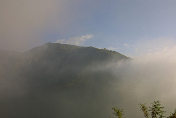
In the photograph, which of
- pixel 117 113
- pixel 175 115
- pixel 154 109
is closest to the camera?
pixel 175 115

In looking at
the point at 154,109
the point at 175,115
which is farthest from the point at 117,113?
the point at 175,115

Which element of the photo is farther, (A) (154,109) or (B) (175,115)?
(A) (154,109)

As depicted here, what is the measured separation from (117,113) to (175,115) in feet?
62.1

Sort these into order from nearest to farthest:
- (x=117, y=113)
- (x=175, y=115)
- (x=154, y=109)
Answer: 1. (x=175, y=115)
2. (x=154, y=109)
3. (x=117, y=113)

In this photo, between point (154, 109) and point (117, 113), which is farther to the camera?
point (117, 113)

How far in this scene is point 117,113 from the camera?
2849 inches

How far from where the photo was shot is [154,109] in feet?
222

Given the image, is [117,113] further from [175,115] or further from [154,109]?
[175,115]

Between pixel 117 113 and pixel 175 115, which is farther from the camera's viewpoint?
pixel 117 113

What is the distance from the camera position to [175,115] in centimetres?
5841

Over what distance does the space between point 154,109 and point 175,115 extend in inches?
382
